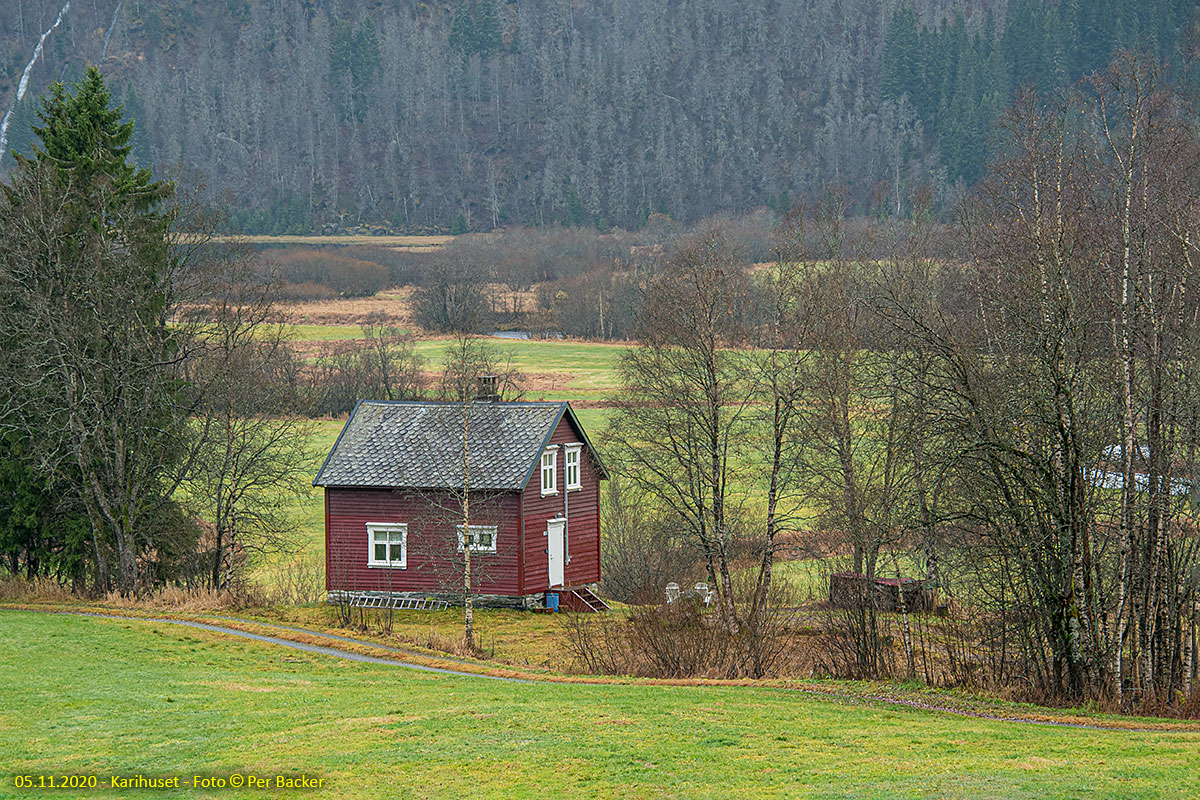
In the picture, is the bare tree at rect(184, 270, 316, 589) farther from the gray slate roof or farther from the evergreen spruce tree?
the gray slate roof

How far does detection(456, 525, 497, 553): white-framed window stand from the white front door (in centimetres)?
201

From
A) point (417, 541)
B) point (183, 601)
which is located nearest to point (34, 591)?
point (183, 601)

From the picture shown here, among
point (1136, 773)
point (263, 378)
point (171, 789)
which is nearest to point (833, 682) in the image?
point (1136, 773)

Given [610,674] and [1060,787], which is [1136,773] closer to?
[1060,787]

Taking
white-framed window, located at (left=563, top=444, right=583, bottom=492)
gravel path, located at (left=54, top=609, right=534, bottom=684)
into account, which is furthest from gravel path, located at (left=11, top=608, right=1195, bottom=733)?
white-framed window, located at (left=563, top=444, right=583, bottom=492)

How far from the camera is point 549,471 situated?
41594 mm

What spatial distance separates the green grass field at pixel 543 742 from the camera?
44.0 feet

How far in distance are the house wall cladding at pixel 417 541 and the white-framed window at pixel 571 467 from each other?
2.98 meters

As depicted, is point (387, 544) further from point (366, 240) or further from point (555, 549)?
point (366, 240)

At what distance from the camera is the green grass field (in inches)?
528

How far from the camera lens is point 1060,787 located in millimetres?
12984

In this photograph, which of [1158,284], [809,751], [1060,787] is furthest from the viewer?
[1158,284]

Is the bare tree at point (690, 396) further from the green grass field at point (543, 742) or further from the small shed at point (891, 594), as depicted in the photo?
the green grass field at point (543, 742)

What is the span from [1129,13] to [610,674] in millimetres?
153175
